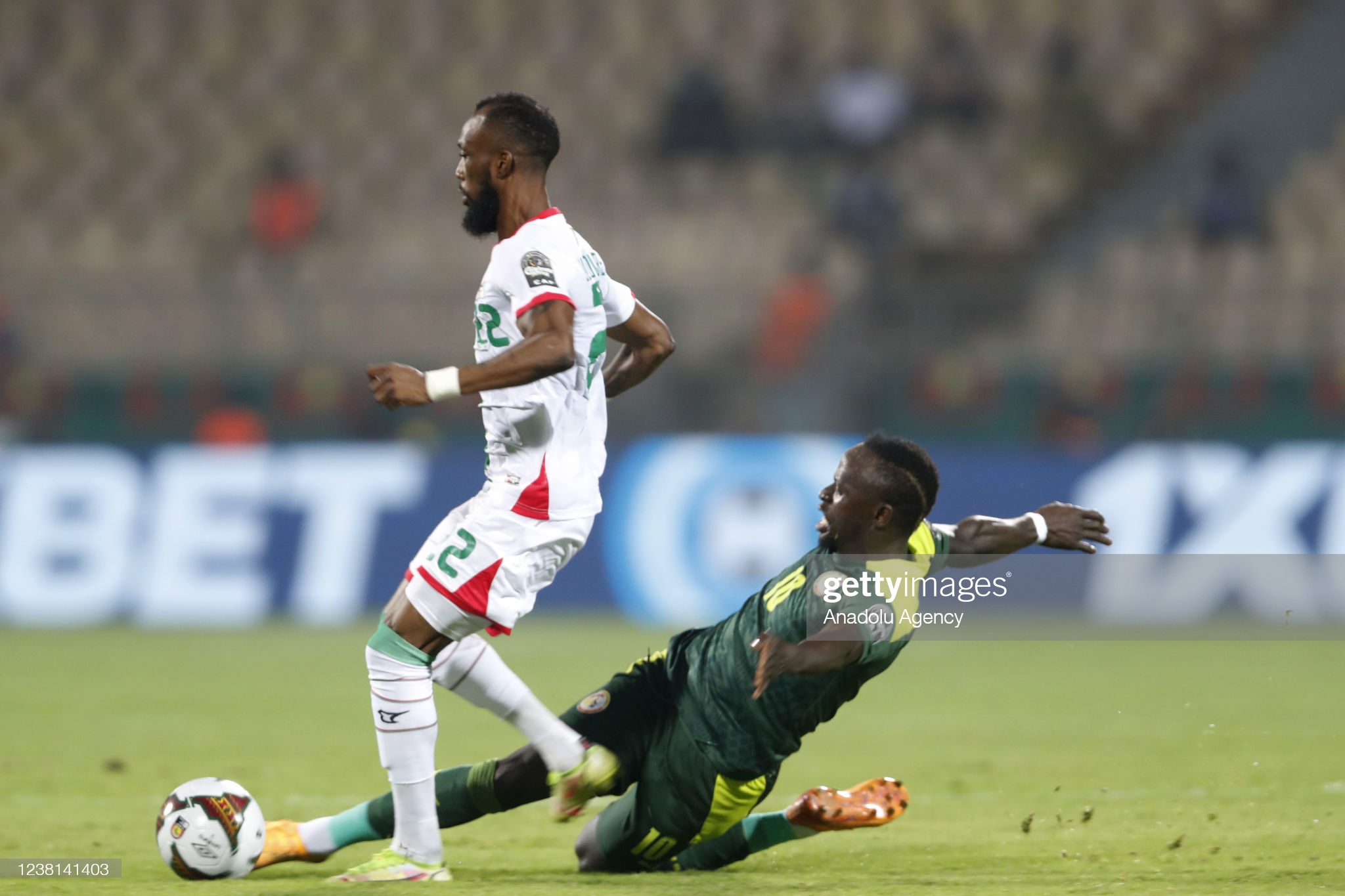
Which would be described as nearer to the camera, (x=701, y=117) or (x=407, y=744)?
(x=407, y=744)

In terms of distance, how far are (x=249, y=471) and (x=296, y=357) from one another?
1704 millimetres

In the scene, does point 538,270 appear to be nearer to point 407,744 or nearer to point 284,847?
point 407,744

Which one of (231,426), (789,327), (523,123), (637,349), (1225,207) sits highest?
(1225,207)

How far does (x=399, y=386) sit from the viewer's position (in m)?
4.72

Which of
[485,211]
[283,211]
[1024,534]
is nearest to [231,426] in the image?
[283,211]

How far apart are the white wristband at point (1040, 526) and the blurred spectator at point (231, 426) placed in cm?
1091

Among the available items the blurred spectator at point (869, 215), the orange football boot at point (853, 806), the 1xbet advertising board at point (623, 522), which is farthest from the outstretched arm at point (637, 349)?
the blurred spectator at point (869, 215)

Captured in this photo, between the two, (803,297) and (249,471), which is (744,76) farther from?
(249,471)

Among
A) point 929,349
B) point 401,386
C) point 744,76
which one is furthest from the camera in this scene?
point 744,76

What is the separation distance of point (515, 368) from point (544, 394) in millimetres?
395

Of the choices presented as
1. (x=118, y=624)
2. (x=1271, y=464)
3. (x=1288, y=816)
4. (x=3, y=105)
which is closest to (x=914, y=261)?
(x=1271, y=464)

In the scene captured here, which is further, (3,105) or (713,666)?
(3,105)

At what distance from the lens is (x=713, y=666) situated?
5.33 meters

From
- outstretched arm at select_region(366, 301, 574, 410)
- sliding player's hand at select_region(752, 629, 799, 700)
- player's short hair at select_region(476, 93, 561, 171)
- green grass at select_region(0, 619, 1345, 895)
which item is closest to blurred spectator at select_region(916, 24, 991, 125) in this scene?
green grass at select_region(0, 619, 1345, 895)
